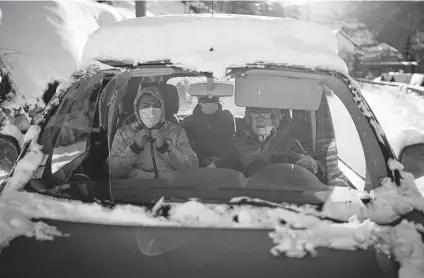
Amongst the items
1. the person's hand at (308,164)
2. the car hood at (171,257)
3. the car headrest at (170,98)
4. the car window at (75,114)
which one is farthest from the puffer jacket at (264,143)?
the car hood at (171,257)

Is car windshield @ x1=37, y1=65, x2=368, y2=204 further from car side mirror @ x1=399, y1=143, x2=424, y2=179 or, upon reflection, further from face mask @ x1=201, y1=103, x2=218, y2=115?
car side mirror @ x1=399, y1=143, x2=424, y2=179

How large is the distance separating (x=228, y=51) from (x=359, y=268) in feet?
3.72

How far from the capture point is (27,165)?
1896 millimetres

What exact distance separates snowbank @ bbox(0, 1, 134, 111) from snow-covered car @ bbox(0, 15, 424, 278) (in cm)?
881

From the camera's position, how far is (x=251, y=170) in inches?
82.4

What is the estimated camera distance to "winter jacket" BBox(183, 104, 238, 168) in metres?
2.67

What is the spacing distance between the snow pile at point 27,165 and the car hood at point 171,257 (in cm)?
37

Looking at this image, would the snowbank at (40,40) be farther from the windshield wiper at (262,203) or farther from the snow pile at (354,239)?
the snow pile at (354,239)

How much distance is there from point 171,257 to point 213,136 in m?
1.63

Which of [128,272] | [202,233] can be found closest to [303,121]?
[202,233]

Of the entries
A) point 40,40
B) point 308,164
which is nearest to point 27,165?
point 308,164

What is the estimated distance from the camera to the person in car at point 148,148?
7.73ft

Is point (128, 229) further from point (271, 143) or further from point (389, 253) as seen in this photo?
point (271, 143)

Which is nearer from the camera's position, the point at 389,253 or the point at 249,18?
the point at 389,253
